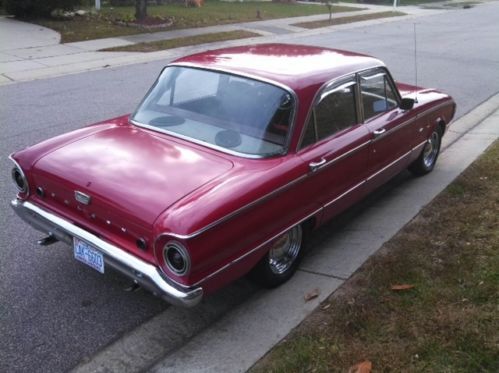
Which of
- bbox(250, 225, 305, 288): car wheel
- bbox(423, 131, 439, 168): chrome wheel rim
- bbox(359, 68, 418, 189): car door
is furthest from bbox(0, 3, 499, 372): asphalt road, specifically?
bbox(423, 131, 439, 168): chrome wheel rim

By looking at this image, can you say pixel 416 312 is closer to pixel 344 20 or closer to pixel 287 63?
pixel 287 63

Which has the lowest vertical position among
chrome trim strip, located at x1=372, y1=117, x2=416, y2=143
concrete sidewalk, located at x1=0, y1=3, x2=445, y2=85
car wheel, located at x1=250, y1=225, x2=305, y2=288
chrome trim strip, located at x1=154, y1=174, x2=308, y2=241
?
car wheel, located at x1=250, y1=225, x2=305, y2=288

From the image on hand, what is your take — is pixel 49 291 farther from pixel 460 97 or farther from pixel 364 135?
pixel 460 97

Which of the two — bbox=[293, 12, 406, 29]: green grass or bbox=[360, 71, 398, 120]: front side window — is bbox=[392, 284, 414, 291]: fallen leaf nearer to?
bbox=[360, 71, 398, 120]: front side window

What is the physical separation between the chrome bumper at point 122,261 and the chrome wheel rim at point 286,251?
3.03 feet

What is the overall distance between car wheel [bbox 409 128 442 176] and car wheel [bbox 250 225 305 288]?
98.9 inches

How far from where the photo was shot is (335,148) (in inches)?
166

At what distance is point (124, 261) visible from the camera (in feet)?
10.8

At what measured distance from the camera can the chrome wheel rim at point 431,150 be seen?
6.14m

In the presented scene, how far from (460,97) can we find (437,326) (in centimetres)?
758

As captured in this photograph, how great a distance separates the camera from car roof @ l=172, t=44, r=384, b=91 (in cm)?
411

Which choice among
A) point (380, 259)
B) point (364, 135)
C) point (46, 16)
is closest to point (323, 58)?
point (364, 135)

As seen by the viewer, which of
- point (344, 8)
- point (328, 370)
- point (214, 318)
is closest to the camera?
point (328, 370)

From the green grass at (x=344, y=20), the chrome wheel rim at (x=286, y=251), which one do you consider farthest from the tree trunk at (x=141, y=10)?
the chrome wheel rim at (x=286, y=251)
